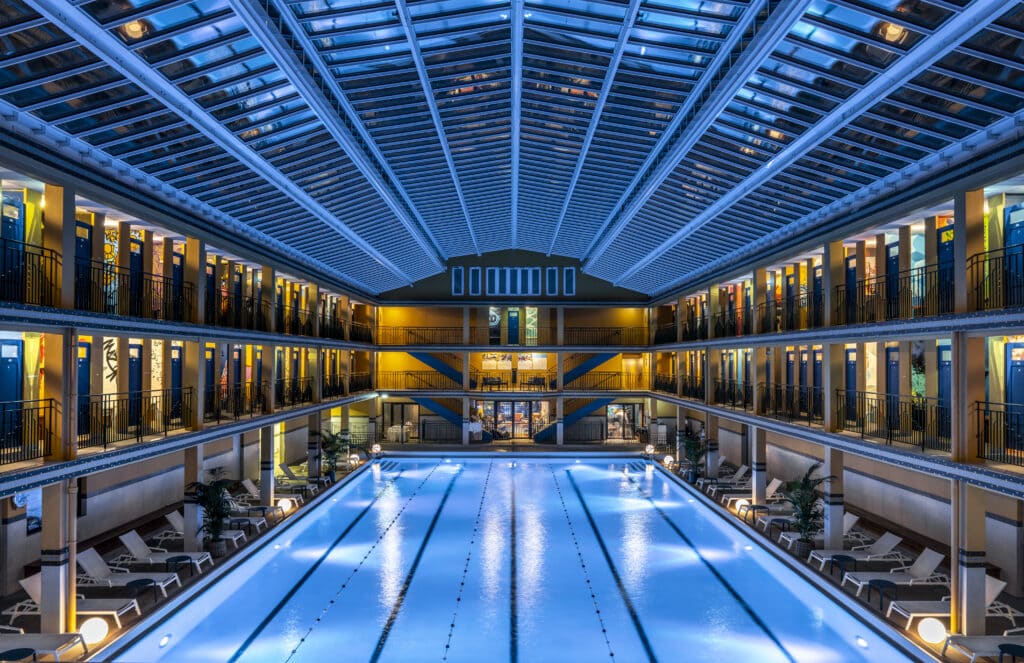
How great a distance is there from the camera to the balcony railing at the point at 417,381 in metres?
36.9

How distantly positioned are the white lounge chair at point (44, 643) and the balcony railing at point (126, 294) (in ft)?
17.5

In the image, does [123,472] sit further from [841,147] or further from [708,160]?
[841,147]

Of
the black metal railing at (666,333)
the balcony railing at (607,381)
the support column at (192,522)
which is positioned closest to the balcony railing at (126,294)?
the support column at (192,522)

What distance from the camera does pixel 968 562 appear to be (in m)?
10.6

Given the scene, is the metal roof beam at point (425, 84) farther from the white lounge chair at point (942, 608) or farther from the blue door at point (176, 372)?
the white lounge chair at point (942, 608)

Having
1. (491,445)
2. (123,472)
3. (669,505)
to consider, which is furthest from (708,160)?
(491,445)

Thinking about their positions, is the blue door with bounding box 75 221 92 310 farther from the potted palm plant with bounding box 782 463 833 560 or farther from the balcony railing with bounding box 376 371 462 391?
the balcony railing with bounding box 376 371 462 391

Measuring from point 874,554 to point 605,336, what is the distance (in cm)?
2436

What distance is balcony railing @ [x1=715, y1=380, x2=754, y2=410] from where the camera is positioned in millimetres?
23375

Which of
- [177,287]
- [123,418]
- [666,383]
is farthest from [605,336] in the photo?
[123,418]

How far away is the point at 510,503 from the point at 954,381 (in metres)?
14.4

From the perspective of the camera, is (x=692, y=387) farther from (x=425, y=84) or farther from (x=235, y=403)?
(x=425, y=84)

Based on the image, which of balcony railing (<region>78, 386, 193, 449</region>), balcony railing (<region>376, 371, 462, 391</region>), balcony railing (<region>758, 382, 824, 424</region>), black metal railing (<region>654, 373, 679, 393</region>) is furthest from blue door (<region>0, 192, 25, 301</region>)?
black metal railing (<region>654, 373, 679, 393</region>)

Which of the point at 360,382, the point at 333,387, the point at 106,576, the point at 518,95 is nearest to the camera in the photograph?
the point at 106,576
